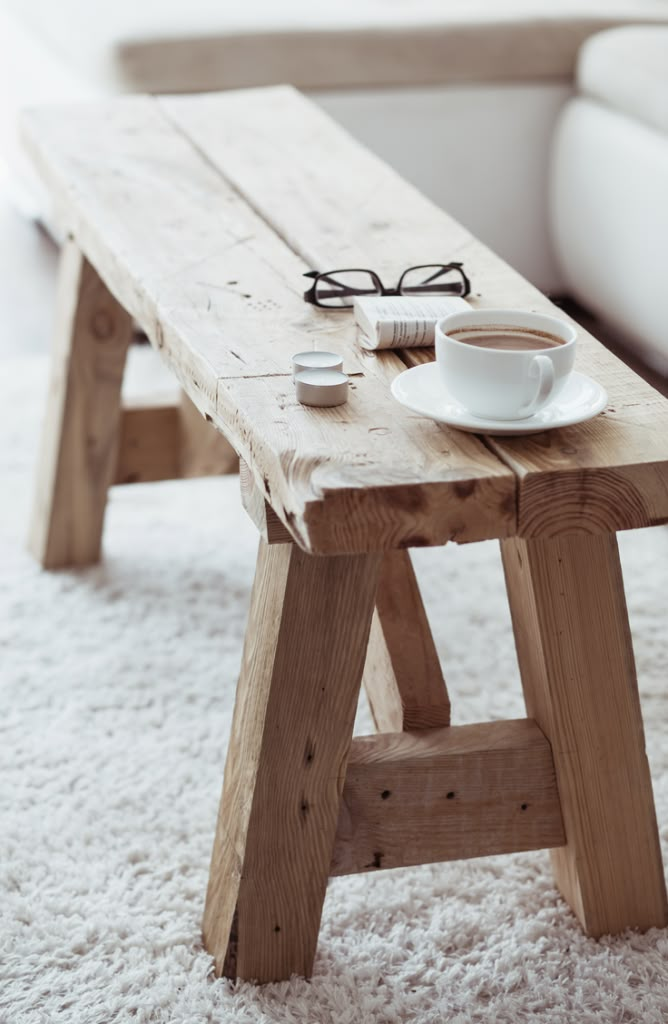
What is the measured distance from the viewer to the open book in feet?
3.43

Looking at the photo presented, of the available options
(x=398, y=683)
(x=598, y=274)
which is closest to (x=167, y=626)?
(x=398, y=683)

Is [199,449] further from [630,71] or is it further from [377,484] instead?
[630,71]

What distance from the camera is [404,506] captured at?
822 millimetres

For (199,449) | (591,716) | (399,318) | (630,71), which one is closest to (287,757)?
(591,716)

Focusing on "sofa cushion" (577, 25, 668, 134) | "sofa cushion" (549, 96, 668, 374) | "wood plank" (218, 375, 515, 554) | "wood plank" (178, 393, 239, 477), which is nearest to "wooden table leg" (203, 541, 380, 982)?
"wood plank" (218, 375, 515, 554)

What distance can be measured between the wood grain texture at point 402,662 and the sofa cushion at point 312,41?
1364 mm

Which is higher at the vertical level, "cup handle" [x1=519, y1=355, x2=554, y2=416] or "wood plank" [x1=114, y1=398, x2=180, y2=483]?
"cup handle" [x1=519, y1=355, x2=554, y2=416]

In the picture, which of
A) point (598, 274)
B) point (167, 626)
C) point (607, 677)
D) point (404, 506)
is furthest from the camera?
point (598, 274)

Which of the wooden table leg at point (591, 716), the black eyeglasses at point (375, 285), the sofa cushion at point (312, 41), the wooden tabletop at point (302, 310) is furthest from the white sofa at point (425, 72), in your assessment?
the wooden table leg at point (591, 716)

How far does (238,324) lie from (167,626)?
24.6 inches

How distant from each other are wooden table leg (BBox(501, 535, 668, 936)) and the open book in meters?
0.19

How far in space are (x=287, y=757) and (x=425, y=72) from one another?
1753 millimetres

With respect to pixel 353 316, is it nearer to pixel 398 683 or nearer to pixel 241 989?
pixel 398 683

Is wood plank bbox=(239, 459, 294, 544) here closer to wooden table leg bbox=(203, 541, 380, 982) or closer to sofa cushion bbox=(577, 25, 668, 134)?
wooden table leg bbox=(203, 541, 380, 982)
